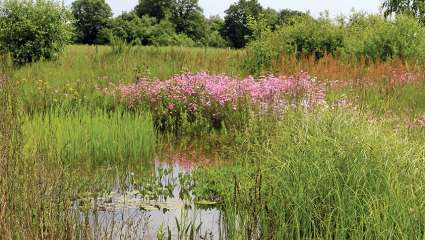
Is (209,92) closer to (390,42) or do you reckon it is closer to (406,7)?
(390,42)

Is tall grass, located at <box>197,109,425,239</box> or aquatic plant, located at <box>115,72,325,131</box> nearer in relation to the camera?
tall grass, located at <box>197,109,425,239</box>

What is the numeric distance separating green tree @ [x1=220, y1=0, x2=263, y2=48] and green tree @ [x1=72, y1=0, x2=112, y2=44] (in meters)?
17.2

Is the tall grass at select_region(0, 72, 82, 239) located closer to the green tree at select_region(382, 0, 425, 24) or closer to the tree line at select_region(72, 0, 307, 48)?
the green tree at select_region(382, 0, 425, 24)

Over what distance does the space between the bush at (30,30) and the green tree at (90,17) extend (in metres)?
49.3

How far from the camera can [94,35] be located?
76.9 metres

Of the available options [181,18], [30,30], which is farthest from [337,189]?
[181,18]

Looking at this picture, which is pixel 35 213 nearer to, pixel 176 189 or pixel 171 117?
pixel 176 189

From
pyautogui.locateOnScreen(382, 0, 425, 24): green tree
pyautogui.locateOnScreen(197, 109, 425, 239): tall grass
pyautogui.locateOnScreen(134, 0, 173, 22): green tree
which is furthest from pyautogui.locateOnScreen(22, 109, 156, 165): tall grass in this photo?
pyautogui.locateOnScreen(134, 0, 173, 22): green tree

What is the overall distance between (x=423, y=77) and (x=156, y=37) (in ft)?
131

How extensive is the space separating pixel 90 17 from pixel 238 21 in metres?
20.7

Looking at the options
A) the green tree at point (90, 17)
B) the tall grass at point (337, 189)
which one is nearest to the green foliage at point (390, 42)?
the tall grass at point (337, 189)

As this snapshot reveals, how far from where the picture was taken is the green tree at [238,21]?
82.1 m

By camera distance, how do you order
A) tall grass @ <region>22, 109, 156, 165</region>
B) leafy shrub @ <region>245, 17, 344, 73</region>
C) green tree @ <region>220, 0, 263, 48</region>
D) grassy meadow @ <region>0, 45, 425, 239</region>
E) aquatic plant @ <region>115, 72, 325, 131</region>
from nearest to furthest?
1. grassy meadow @ <region>0, 45, 425, 239</region>
2. tall grass @ <region>22, 109, 156, 165</region>
3. aquatic plant @ <region>115, 72, 325, 131</region>
4. leafy shrub @ <region>245, 17, 344, 73</region>
5. green tree @ <region>220, 0, 263, 48</region>

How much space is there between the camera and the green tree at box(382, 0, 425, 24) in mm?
45422
